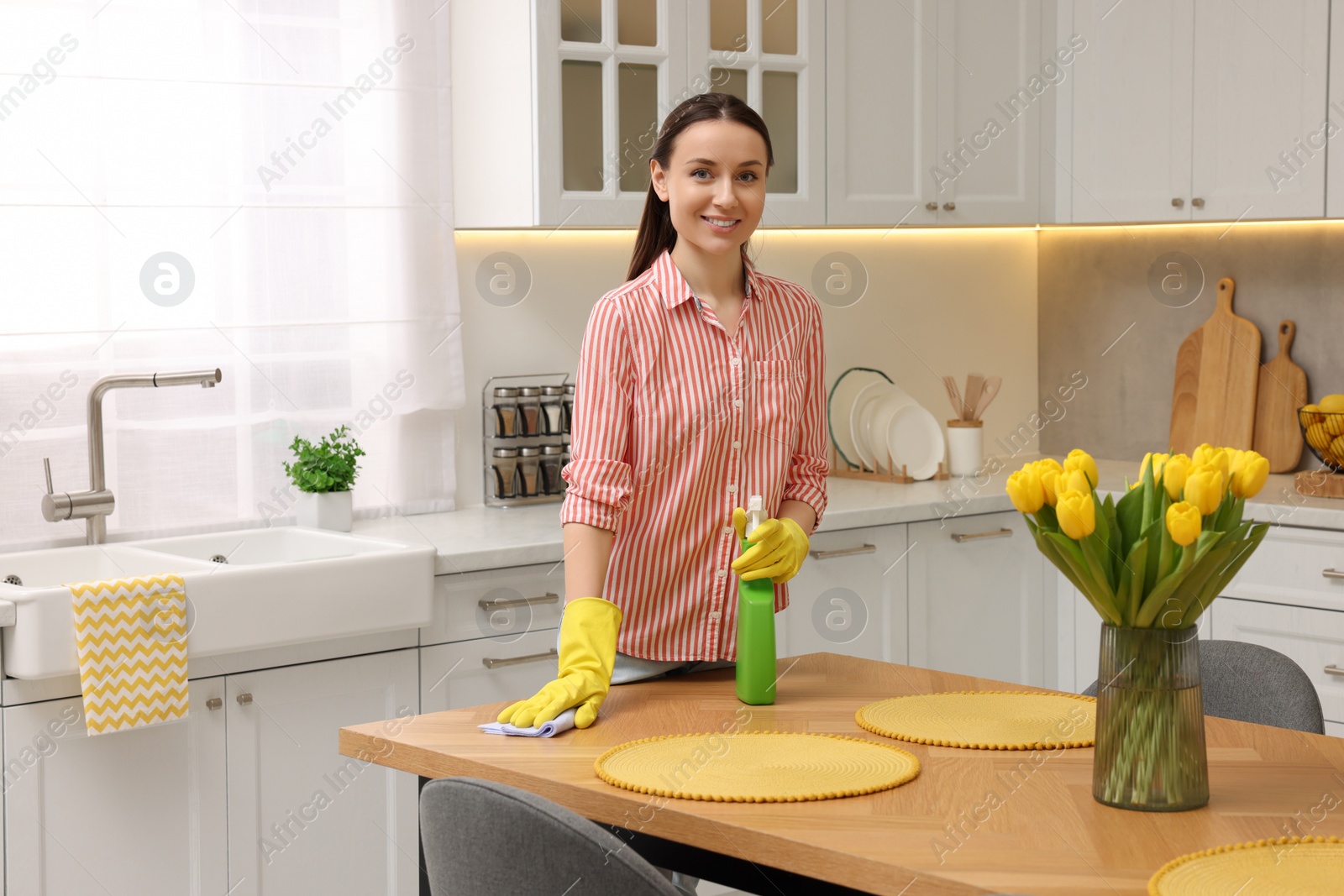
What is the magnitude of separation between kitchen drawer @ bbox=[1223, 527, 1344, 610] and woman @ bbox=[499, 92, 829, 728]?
1590 millimetres

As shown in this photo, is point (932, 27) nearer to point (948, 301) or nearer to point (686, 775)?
point (948, 301)

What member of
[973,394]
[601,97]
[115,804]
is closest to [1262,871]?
[115,804]

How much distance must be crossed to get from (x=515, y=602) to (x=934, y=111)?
1.64 meters

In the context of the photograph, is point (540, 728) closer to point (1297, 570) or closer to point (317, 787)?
point (317, 787)

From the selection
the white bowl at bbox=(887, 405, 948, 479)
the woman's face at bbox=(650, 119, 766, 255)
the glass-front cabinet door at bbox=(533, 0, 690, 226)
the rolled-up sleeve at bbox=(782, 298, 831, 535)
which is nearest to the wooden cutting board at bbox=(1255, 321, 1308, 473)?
the white bowl at bbox=(887, 405, 948, 479)

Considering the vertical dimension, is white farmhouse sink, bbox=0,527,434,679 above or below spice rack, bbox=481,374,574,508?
below

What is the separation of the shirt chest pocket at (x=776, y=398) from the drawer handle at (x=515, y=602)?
959 millimetres

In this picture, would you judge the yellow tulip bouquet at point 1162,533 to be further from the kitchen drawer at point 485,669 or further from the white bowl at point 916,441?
the white bowl at point 916,441

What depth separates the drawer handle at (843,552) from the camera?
3043 millimetres

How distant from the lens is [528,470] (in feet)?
10.4

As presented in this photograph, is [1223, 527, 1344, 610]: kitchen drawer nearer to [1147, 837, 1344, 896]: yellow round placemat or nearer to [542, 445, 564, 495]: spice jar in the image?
[542, 445, 564, 495]: spice jar

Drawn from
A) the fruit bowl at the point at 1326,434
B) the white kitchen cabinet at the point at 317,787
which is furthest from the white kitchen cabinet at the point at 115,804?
the fruit bowl at the point at 1326,434

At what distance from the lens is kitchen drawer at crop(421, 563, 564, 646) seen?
2596 millimetres

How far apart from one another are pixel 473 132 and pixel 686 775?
2.00 m
